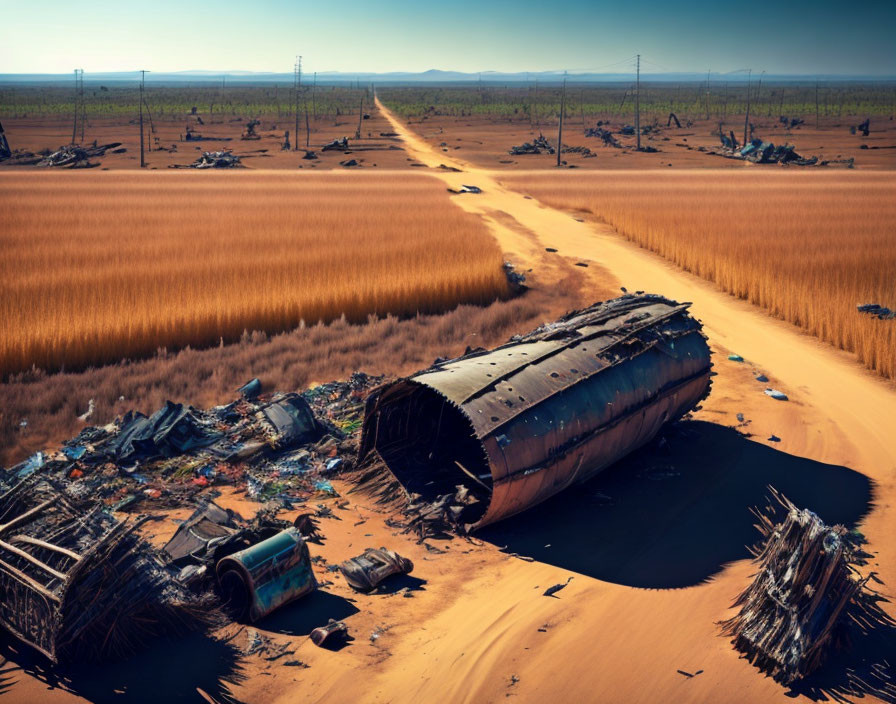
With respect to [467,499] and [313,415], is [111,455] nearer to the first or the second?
[313,415]

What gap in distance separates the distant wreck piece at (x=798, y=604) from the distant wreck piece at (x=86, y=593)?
493cm

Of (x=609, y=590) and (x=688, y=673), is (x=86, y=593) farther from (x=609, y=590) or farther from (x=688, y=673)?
(x=688, y=673)

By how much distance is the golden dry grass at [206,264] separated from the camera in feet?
51.6

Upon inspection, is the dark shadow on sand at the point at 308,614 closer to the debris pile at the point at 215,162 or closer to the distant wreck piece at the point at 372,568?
the distant wreck piece at the point at 372,568

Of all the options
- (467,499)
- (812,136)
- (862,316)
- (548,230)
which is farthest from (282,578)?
(812,136)

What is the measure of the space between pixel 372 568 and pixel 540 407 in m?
2.67

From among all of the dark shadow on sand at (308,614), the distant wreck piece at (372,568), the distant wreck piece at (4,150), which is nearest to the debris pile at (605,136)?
the distant wreck piece at (4,150)

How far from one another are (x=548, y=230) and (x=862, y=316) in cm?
1310

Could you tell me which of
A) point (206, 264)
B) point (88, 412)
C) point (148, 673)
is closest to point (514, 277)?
point (206, 264)

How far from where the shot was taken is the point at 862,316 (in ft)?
55.8

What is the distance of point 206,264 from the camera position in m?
20.7

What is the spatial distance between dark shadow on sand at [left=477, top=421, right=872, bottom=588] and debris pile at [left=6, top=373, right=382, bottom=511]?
2913 mm

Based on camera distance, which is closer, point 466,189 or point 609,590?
point 609,590

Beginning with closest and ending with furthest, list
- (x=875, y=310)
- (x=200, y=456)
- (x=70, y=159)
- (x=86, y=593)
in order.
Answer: (x=86, y=593)
(x=200, y=456)
(x=875, y=310)
(x=70, y=159)
